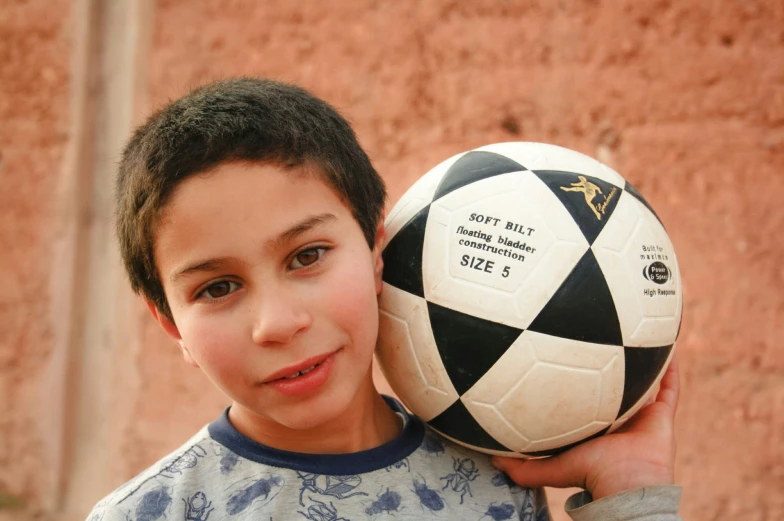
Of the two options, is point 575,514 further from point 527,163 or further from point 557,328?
point 527,163

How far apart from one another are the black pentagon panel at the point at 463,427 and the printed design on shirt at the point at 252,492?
1.09 feet

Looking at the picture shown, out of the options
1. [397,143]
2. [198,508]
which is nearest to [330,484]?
[198,508]

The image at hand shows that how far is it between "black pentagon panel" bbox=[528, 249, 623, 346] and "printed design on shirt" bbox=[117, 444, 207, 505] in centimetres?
70

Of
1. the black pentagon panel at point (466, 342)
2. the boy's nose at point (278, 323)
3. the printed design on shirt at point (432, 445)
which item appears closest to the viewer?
the boy's nose at point (278, 323)

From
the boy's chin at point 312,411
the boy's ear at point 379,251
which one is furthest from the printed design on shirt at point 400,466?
the boy's ear at point 379,251

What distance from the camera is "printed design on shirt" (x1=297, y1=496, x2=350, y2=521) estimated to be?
1.30 metres

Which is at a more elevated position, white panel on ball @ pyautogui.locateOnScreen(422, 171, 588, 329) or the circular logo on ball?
white panel on ball @ pyautogui.locateOnScreen(422, 171, 588, 329)

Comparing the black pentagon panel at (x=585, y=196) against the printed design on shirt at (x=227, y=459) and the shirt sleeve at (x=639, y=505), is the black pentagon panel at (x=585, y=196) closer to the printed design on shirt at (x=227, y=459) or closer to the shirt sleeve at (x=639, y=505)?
the shirt sleeve at (x=639, y=505)

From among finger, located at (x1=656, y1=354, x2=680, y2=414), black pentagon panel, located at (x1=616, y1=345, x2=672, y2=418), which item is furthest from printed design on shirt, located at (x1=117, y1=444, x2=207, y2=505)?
finger, located at (x1=656, y1=354, x2=680, y2=414)

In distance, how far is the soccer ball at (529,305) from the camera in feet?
4.15

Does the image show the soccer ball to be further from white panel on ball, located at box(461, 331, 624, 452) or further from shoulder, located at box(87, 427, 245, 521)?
shoulder, located at box(87, 427, 245, 521)

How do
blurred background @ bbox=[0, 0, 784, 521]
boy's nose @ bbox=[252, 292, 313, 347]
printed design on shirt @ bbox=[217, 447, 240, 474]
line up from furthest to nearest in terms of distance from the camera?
blurred background @ bbox=[0, 0, 784, 521]
printed design on shirt @ bbox=[217, 447, 240, 474]
boy's nose @ bbox=[252, 292, 313, 347]

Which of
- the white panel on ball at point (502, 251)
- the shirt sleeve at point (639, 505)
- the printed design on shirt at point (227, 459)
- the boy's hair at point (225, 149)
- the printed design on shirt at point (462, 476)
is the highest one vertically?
the boy's hair at point (225, 149)

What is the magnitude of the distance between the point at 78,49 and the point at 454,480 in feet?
8.82
